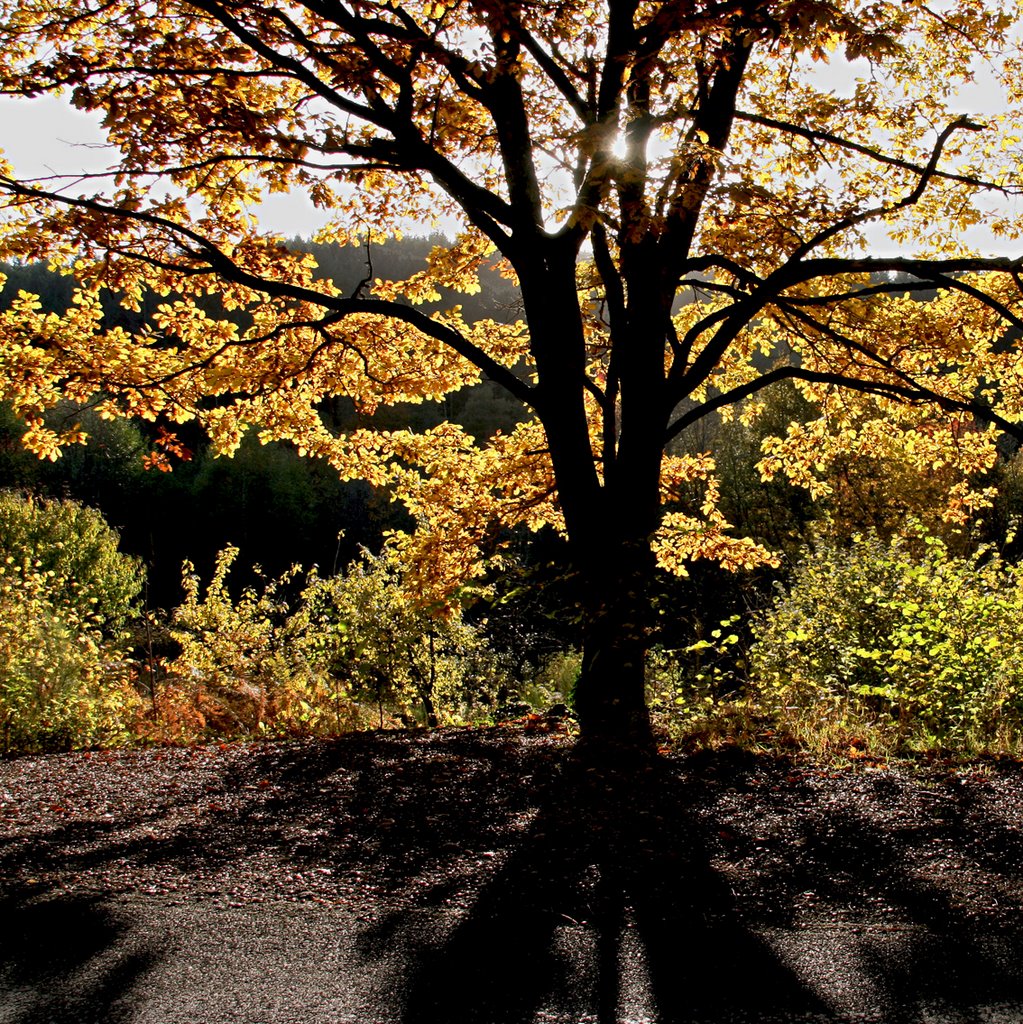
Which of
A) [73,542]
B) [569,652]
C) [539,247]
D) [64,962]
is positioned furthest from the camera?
[73,542]

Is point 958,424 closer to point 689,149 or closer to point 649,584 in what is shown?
point 649,584

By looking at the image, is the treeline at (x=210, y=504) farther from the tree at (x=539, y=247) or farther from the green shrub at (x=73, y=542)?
the tree at (x=539, y=247)

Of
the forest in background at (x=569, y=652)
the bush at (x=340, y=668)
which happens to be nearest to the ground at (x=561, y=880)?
the forest in background at (x=569, y=652)

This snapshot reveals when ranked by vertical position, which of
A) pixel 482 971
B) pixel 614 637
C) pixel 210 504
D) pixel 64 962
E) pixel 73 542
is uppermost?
pixel 210 504

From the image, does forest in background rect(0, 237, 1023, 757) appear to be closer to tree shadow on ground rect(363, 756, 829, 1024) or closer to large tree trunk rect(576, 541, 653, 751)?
large tree trunk rect(576, 541, 653, 751)

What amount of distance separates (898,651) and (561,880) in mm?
4062

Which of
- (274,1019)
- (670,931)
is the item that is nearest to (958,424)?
(670,931)

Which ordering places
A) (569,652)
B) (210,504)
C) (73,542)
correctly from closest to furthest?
(569,652)
(73,542)
(210,504)

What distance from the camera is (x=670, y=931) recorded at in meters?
2.84

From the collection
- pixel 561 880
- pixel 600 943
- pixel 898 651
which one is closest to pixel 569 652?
pixel 898 651

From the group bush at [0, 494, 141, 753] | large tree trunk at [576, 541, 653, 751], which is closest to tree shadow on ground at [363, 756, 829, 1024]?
large tree trunk at [576, 541, 653, 751]

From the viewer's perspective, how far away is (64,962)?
8.98 feet

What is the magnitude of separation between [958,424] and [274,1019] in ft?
26.8

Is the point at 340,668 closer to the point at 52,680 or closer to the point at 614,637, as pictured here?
the point at 52,680
